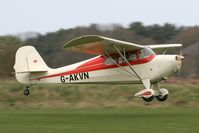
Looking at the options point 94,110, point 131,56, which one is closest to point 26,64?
point 94,110

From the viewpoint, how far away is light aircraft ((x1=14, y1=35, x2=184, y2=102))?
20672 millimetres

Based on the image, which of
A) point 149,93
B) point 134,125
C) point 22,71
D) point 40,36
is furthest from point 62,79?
point 40,36

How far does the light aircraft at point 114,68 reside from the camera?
20672 millimetres

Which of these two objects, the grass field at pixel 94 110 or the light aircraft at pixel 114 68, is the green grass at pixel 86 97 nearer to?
the grass field at pixel 94 110

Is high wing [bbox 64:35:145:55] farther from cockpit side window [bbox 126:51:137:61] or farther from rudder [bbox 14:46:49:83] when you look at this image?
rudder [bbox 14:46:49:83]

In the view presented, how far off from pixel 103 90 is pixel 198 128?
56.1 ft

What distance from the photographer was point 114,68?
21953mm

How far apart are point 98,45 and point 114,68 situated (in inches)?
72.0

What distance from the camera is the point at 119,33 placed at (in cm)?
7850

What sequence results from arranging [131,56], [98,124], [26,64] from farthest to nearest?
[26,64], [131,56], [98,124]

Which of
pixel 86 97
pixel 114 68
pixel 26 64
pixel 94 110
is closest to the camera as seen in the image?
pixel 114 68

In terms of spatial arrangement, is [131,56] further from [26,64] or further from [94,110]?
[26,64]

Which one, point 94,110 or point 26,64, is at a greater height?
point 26,64

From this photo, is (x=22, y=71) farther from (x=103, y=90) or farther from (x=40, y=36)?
(x=40, y=36)
